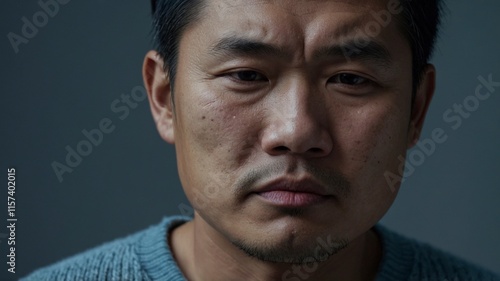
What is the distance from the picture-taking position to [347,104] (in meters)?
1.46

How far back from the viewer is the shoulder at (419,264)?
175 centimetres

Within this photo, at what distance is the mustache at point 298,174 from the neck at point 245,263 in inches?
8.3

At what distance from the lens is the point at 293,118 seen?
54.9 inches

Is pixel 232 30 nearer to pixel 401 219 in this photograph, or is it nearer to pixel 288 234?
pixel 288 234

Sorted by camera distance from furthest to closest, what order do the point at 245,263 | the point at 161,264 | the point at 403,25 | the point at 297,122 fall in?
1. the point at 161,264
2. the point at 245,263
3. the point at 403,25
4. the point at 297,122

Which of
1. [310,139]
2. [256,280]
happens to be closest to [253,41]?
[310,139]

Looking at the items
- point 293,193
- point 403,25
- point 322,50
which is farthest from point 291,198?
point 403,25

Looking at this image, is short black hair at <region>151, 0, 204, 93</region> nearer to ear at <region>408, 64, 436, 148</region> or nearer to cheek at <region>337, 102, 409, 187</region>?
cheek at <region>337, 102, 409, 187</region>

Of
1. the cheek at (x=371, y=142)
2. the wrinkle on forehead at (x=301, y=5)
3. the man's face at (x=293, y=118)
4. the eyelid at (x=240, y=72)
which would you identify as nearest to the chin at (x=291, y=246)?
the man's face at (x=293, y=118)

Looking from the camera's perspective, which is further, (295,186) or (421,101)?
(421,101)

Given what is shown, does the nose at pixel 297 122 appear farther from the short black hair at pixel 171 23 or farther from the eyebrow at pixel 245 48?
the short black hair at pixel 171 23

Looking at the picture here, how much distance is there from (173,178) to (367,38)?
1.16 meters

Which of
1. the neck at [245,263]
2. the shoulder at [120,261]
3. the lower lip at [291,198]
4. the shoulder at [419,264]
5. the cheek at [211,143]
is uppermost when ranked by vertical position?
the cheek at [211,143]

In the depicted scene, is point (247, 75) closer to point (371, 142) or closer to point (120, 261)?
point (371, 142)
